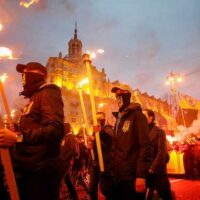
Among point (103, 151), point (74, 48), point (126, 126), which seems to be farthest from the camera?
point (74, 48)

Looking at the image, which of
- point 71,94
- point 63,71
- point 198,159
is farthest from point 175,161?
point 63,71

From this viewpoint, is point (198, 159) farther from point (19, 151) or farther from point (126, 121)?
point (19, 151)

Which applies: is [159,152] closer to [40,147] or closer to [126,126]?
[126,126]

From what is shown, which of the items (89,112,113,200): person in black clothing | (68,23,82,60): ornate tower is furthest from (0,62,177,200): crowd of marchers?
(68,23,82,60): ornate tower

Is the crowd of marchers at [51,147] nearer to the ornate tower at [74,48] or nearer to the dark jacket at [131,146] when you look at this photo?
Result: the dark jacket at [131,146]

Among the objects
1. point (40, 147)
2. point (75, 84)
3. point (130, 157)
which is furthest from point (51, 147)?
point (75, 84)

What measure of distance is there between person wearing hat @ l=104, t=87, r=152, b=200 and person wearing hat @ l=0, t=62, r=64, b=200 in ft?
3.59

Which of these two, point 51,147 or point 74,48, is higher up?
point 74,48

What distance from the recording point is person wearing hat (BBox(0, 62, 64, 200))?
8.77 ft

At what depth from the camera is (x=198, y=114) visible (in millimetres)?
24766

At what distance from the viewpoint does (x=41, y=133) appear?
104 inches

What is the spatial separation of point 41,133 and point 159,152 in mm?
3710

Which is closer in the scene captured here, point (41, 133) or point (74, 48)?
point (41, 133)

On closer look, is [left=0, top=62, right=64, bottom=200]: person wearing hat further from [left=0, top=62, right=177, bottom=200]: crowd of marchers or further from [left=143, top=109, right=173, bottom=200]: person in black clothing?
[left=143, top=109, right=173, bottom=200]: person in black clothing
